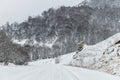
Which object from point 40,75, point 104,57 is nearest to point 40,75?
point 40,75

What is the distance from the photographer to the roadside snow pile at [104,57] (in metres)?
29.2

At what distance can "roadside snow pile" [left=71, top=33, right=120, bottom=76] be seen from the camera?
29.2 m

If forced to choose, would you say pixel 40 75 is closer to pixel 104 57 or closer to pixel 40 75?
pixel 40 75

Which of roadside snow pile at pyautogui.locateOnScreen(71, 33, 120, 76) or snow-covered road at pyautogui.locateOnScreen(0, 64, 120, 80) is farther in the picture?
roadside snow pile at pyautogui.locateOnScreen(71, 33, 120, 76)

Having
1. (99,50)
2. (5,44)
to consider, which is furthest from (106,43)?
(5,44)

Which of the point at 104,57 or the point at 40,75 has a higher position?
the point at 104,57

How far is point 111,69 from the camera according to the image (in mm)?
27625

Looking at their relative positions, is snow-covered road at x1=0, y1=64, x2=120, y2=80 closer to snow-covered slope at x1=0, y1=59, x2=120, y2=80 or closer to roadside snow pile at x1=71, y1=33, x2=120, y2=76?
snow-covered slope at x1=0, y1=59, x2=120, y2=80

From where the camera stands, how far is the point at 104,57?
35812 millimetres

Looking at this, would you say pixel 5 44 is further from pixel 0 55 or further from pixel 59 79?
pixel 59 79

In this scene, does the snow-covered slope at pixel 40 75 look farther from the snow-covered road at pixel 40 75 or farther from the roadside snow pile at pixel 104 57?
the roadside snow pile at pixel 104 57

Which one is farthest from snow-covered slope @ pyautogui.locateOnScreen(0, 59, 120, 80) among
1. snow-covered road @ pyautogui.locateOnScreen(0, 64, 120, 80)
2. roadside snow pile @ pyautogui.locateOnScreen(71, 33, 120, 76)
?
roadside snow pile @ pyautogui.locateOnScreen(71, 33, 120, 76)

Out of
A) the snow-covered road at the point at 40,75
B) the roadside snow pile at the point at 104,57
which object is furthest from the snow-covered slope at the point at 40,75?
the roadside snow pile at the point at 104,57

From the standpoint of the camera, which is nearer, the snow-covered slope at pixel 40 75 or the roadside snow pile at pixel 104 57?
the snow-covered slope at pixel 40 75
